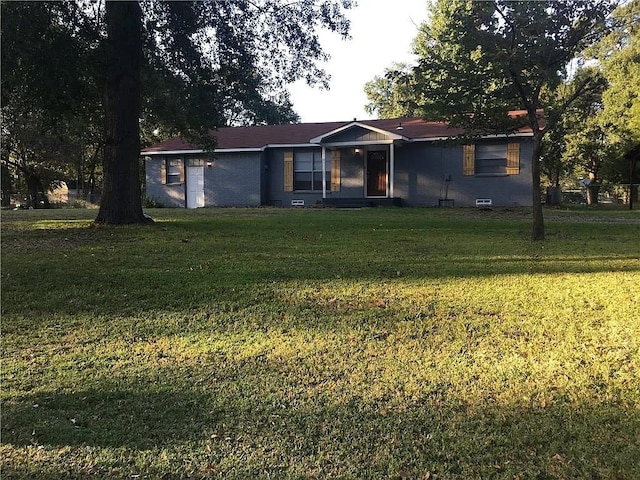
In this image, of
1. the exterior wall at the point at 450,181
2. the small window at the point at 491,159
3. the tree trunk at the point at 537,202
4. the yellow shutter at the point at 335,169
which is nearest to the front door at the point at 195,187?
the yellow shutter at the point at 335,169

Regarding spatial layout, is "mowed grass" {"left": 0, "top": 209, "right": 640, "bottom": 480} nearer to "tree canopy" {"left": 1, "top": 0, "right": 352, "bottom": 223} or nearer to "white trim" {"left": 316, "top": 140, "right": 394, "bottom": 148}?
"tree canopy" {"left": 1, "top": 0, "right": 352, "bottom": 223}

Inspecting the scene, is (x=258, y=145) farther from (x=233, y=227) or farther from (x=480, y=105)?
(x=480, y=105)

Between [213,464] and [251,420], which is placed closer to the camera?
[213,464]

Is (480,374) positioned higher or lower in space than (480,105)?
lower

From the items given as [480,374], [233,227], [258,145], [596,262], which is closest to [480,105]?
[596,262]

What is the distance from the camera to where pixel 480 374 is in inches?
143

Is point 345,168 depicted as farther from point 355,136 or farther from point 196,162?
point 196,162

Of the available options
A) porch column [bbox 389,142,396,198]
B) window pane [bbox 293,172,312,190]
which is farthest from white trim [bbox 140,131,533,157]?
window pane [bbox 293,172,312,190]

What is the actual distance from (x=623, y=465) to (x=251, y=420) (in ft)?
6.29

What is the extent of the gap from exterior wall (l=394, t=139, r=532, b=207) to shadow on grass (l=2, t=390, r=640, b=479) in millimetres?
15953

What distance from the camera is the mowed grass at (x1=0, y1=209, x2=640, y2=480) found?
2760 mm

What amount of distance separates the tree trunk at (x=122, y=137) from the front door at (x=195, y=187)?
40.3 feet

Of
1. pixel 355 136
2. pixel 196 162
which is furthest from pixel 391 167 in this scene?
pixel 196 162

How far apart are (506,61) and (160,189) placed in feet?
58.9
